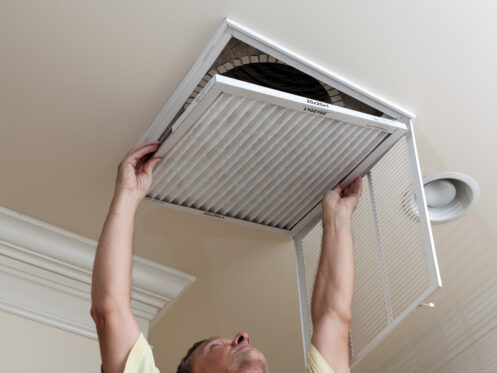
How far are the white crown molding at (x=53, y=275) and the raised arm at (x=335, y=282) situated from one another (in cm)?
57

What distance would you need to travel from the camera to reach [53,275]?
189 cm

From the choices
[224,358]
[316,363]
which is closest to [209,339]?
[224,358]

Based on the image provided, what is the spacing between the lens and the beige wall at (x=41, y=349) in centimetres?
177

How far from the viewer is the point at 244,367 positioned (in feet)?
4.32

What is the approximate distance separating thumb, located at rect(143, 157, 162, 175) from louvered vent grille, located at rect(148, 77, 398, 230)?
0.06ft

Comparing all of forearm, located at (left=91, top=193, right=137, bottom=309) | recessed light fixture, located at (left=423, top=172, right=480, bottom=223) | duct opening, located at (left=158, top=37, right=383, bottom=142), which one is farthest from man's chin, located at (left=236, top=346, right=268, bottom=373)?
recessed light fixture, located at (left=423, top=172, right=480, bottom=223)

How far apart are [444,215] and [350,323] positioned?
40 cm

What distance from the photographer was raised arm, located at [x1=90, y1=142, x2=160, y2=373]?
1.25 m

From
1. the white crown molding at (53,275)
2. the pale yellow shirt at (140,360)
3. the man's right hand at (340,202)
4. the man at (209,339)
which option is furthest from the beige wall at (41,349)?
the man's right hand at (340,202)

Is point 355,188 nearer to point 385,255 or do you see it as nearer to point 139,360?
point 385,255

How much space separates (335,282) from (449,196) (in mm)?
408

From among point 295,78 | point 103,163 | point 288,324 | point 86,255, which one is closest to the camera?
point 295,78

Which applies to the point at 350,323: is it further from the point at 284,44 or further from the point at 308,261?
the point at 284,44

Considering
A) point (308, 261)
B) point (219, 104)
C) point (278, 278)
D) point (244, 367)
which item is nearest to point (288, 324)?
point (278, 278)
